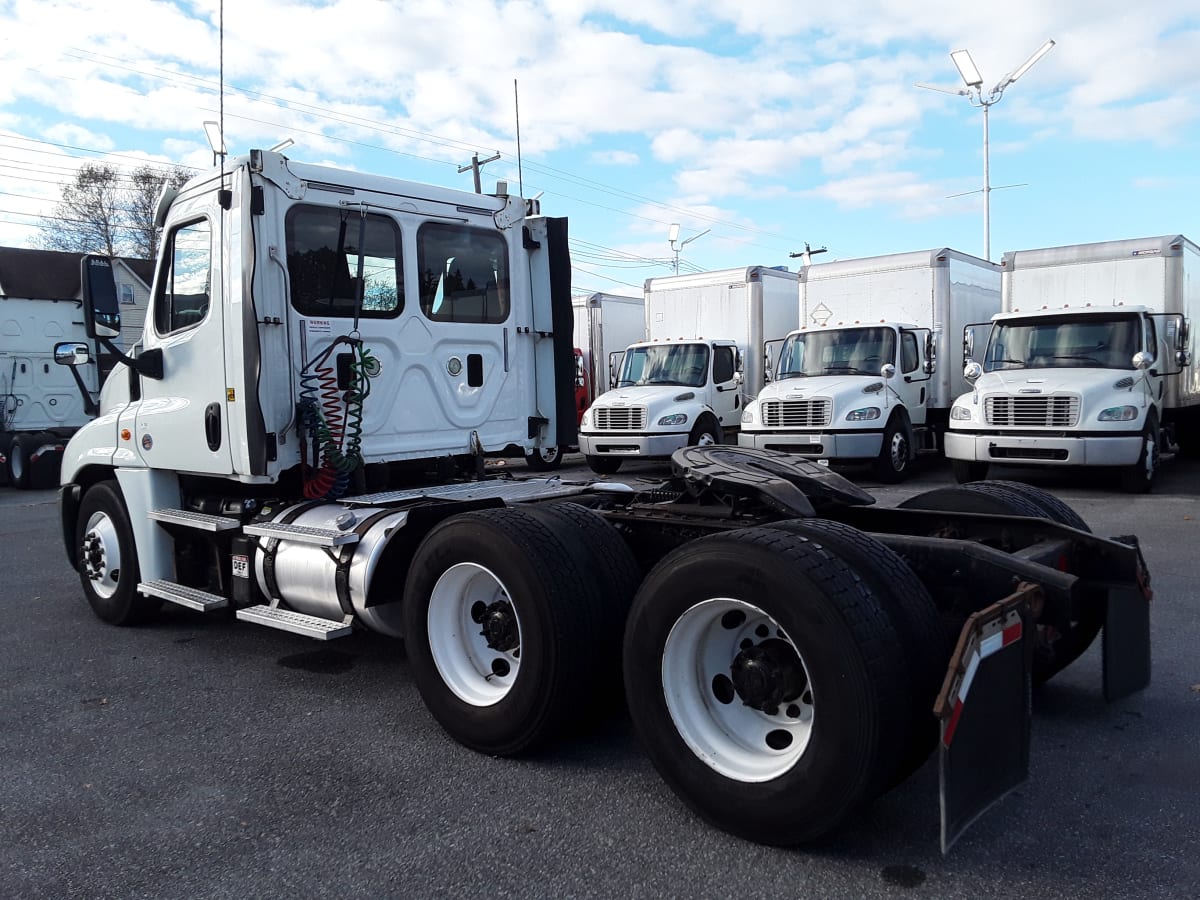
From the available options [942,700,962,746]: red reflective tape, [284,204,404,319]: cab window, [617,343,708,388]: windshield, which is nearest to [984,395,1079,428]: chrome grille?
[617,343,708,388]: windshield

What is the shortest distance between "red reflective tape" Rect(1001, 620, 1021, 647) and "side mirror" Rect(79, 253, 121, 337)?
5.09 meters

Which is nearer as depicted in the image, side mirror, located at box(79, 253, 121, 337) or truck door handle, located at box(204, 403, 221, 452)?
truck door handle, located at box(204, 403, 221, 452)

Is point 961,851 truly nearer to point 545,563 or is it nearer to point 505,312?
point 545,563

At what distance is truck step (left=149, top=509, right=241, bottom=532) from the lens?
5.53 m

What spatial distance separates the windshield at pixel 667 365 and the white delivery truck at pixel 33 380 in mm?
9929

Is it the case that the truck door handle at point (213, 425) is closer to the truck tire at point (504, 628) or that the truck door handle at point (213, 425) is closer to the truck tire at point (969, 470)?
the truck tire at point (504, 628)

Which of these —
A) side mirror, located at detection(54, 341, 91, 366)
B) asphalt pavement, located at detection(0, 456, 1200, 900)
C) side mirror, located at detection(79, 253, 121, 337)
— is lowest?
asphalt pavement, located at detection(0, 456, 1200, 900)

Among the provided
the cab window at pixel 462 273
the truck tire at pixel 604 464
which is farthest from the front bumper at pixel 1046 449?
the cab window at pixel 462 273

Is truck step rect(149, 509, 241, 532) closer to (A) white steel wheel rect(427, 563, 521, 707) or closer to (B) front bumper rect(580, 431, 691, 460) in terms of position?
(A) white steel wheel rect(427, 563, 521, 707)

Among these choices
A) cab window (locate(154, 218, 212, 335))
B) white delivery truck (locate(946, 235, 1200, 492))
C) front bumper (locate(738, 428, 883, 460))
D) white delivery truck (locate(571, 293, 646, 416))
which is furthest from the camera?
white delivery truck (locate(571, 293, 646, 416))

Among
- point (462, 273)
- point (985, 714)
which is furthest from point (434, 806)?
point (462, 273)

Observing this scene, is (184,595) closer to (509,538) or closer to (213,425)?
(213,425)

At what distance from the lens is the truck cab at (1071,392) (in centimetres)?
1170

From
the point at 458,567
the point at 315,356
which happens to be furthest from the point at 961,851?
the point at 315,356
